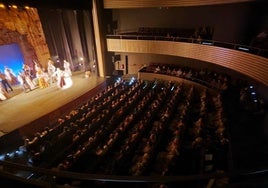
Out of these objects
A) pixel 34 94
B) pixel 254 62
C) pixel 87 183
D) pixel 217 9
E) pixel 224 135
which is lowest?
pixel 34 94

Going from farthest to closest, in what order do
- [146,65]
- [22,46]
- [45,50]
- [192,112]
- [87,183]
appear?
[146,65], [45,50], [22,46], [192,112], [87,183]

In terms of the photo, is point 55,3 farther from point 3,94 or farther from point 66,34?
point 3,94

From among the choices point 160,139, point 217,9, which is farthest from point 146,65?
point 160,139

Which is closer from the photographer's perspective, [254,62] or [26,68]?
[254,62]

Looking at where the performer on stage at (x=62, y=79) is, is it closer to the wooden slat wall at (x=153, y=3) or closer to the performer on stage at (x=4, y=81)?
the performer on stage at (x=4, y=81)

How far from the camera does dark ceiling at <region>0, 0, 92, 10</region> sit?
863cm

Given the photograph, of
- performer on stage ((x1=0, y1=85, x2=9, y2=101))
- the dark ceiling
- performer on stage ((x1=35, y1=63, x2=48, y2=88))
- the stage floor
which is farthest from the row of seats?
the dark ceiling

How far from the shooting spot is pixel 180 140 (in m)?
6.10

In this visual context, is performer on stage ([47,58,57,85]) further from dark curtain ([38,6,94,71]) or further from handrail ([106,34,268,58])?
handrail ([106,34,268,58])

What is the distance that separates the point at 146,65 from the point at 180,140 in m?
8.80

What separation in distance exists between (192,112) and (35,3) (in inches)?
304

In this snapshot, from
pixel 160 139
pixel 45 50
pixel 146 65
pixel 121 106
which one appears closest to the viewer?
pixel 160 139

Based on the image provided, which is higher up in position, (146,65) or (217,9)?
(217,9)

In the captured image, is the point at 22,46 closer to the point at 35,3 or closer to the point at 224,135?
the point at 35,3
